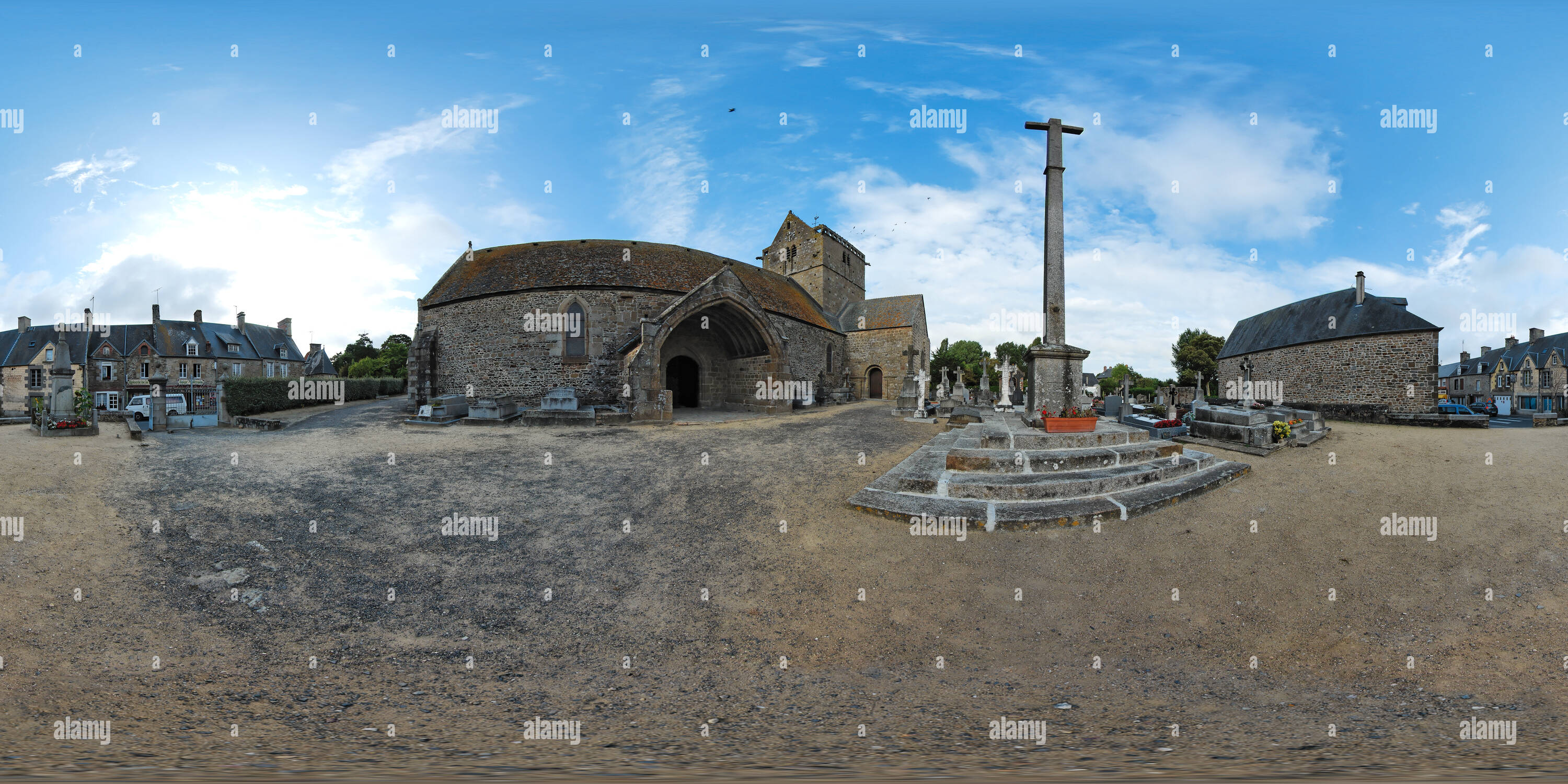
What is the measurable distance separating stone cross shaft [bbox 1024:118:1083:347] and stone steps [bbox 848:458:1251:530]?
16.7 feet

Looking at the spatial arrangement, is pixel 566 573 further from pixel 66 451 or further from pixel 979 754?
pixel 66 451

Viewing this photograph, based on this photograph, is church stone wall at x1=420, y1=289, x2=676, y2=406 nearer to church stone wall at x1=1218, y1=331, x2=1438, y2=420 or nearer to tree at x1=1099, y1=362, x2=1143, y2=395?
church stone wall at x1=1218, y1=331, x2=1438, y2=420

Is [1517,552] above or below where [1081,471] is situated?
below

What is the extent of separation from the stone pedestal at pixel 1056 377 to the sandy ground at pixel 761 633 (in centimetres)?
400

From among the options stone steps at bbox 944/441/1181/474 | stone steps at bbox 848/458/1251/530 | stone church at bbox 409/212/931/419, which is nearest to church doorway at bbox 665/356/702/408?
stone church at bbox 409/212/931/419

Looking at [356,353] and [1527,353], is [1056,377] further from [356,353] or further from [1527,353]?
[356,353]

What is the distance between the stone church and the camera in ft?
65.6

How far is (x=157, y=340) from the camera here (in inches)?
1519

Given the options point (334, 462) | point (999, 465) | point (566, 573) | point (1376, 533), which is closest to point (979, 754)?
point (566, 573)

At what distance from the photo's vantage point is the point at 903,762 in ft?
9.77

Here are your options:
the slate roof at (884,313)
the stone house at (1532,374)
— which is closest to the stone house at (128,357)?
the slate roof at (884,313)

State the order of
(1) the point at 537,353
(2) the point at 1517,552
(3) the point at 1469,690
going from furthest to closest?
(1) the point at 537,353
(2) the point at 1517,552
(3) the point at 1469,690

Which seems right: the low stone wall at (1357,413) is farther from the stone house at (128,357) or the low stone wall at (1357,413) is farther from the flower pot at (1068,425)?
the stone house at (128,357)

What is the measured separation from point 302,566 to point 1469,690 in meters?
9.50
